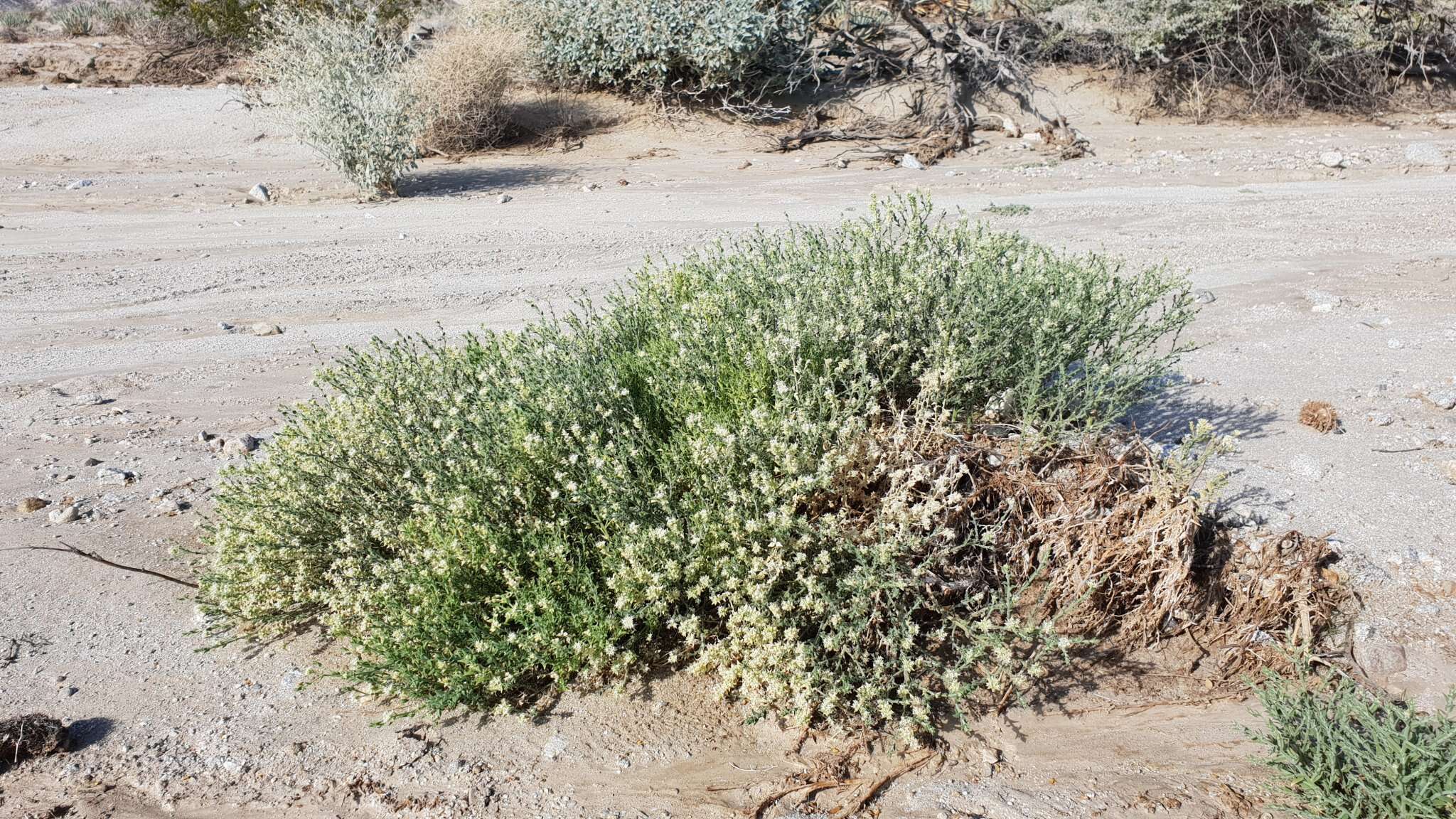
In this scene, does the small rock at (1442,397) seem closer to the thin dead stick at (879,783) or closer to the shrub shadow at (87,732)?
the thin dead stick at (879,783)

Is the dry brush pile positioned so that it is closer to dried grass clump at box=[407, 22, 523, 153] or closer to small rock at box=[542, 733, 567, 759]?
small rock at box=[542, 733, 567, 759]

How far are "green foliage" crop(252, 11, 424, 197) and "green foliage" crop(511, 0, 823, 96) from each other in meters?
3.56

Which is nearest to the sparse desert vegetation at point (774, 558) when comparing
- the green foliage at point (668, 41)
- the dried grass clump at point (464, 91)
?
the dried grass clump at point (464, 91)

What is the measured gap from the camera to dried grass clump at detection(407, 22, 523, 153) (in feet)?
48.9

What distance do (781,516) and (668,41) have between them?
47.3 ft

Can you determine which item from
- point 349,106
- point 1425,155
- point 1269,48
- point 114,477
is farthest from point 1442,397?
point 1269,48

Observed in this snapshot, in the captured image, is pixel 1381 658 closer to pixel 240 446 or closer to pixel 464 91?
pixel 240 446

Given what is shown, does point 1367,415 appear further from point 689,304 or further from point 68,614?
point 68,614

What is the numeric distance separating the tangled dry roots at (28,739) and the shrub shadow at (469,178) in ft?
33.2

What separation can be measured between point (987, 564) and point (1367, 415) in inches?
91.8

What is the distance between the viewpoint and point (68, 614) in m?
4.00

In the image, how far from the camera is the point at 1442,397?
497cm

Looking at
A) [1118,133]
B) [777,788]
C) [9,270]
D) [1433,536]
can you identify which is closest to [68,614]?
[777,788]

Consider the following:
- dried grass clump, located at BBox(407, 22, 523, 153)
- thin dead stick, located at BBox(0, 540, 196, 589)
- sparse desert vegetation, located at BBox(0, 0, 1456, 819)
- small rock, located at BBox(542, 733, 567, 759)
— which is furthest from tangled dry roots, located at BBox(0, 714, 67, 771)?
dried grass clump, located at BBox(407, 22, 523, 153)
